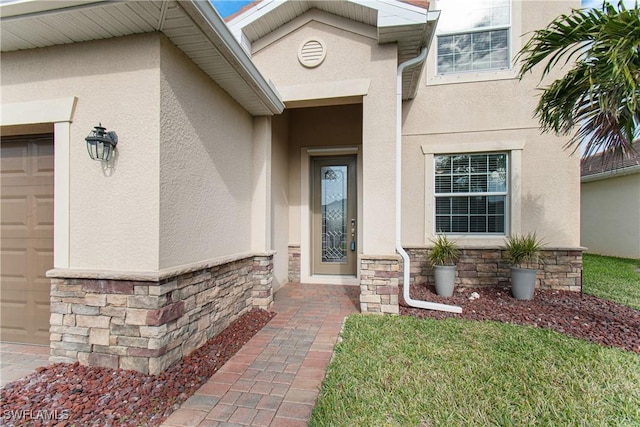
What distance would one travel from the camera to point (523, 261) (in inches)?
231

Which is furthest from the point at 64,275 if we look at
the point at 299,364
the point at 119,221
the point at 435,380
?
the point at 435,380

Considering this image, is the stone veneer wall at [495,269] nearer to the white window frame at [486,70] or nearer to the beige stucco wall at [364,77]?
the beige stucco wall at [364,77]

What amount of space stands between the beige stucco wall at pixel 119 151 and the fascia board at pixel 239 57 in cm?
59

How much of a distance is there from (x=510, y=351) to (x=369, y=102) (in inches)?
147

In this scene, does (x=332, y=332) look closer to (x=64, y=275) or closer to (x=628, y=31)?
(x=64, y=275)

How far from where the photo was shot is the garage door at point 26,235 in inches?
132

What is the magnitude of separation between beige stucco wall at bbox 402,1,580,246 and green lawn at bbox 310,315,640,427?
3.04 meters

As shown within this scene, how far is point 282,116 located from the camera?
633 cm

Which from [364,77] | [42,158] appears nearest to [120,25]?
[42,158]

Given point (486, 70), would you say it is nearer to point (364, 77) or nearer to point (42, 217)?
point (364, 77)

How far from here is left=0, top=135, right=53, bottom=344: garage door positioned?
3.35 metres

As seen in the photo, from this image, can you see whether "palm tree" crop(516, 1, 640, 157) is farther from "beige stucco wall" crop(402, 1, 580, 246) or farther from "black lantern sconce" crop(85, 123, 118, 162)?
"black lantern sconce" crop(85, 123, 118, 162)

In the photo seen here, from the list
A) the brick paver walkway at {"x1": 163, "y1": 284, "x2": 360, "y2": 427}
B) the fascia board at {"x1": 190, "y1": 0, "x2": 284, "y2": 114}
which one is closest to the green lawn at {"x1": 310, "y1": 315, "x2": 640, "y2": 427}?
the brick paver walkway at {"x1": 163, "y1": 284, "x2": 360, "y2": 427}

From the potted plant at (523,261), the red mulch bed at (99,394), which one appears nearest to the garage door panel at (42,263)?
the red mulch bed at (99,394)
